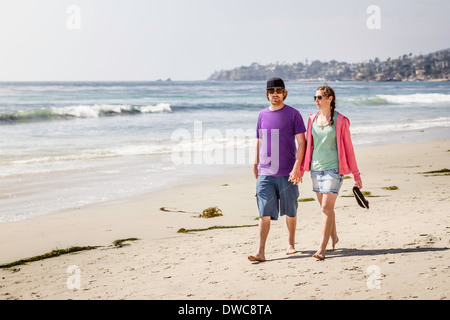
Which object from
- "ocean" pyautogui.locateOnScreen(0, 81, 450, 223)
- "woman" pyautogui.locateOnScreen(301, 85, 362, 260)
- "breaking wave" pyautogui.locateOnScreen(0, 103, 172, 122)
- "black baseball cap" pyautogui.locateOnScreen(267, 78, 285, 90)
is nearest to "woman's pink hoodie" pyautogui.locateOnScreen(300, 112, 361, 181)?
"woman" pyautogui.locateOnScreen(301, 85, 362, 260)

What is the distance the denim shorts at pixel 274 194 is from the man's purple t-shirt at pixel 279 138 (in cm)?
8

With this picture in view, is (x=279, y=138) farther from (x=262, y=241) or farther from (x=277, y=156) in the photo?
(x=262, y=241)

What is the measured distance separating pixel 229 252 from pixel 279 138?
154 cm

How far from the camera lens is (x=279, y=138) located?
5.16 meters

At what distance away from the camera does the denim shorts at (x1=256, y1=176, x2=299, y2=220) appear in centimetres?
521

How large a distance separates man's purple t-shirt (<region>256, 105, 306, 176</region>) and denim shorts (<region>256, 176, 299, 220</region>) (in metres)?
0.08

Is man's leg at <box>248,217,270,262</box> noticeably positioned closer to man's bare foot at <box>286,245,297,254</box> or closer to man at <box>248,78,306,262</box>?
man at <box>248,78,306,262</box>
